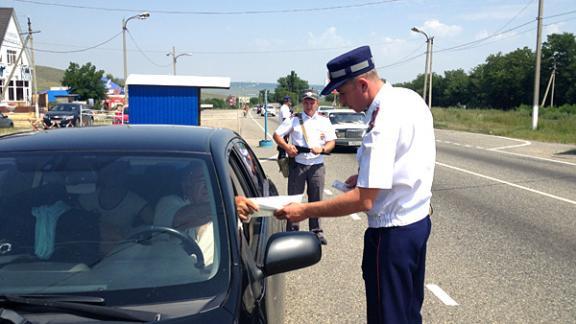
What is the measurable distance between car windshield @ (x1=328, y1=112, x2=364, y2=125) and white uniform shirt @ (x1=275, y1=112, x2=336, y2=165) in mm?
13100

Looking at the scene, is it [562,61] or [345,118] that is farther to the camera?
[562,61]

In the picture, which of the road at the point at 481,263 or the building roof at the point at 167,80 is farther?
the building roof at the point at 167,80

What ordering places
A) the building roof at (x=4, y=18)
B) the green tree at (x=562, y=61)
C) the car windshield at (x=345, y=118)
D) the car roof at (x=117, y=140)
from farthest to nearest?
the green tree at (x=562, y=61) < the building roof at (x=4, y=18) < the car windshield at (x=345, y=118) < the car roof at (x=117, y=140)

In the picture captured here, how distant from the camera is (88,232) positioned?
2596 mm

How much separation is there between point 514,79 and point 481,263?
95183mm

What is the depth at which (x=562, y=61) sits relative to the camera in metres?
82.2

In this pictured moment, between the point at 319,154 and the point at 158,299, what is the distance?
15.9ft

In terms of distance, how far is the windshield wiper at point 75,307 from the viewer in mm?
2014

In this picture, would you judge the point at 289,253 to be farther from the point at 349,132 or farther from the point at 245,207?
the point at 349,132

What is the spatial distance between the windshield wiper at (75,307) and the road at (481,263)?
2.51 metres

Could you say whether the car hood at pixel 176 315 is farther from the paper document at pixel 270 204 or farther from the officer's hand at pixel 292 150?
the officer's hand at pixel 292 150

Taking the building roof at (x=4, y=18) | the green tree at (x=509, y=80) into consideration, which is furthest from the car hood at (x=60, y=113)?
the green tree at (x=509, y=80)

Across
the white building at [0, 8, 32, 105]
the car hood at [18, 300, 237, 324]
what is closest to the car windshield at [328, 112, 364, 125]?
the car hood at [18, 300, 237, 324]

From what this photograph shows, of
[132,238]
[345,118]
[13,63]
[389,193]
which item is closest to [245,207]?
[132,238]
